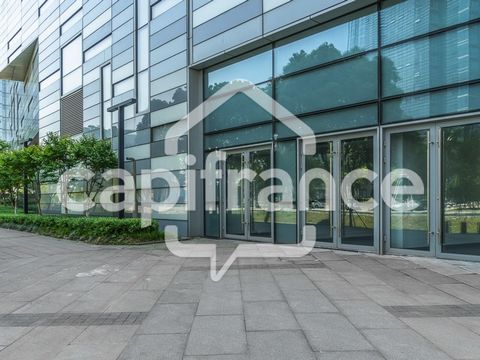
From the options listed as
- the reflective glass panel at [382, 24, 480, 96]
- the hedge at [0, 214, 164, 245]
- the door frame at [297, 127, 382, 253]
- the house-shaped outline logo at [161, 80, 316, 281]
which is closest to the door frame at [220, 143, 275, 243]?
the house-shaped outline logo at [161, 80, 316, 281]

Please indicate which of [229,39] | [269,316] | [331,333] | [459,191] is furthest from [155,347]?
[229,39]

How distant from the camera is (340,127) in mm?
10602

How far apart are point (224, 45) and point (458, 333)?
10.7 metres

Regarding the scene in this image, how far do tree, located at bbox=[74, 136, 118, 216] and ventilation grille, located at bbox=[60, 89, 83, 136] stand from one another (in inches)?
183

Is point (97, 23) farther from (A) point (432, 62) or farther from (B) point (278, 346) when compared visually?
(B) point (278, 346)

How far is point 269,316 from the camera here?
5406 millimetres

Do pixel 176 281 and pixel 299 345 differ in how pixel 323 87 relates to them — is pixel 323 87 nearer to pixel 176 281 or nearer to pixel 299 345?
pixel 176 281

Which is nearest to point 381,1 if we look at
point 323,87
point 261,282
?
point 323,87

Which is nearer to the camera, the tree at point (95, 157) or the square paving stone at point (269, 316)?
the square paving stone at point (269, 316)

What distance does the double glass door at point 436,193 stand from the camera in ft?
28.5

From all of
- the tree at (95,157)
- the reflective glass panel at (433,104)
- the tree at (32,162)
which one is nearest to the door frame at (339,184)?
the reflective glass panel at (433,104)

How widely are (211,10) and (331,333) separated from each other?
11.5 meters

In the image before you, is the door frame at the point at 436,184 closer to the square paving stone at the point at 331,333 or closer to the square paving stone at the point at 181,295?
the square paving stone at the point at 331,333

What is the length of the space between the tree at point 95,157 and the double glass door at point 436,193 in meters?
11.7
